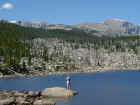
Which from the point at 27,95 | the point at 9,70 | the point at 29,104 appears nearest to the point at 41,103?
the point at 29,104

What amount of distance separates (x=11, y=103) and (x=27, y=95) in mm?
9680

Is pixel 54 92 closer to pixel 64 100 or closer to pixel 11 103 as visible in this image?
pixel 64 100

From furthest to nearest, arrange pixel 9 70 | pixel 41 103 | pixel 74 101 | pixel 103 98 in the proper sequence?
pixel 9 70 → pixel 103 98 → pixel 74 101 → pixel 41 103

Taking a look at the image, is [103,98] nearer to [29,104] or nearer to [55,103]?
[55,103]

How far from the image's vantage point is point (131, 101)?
6231 centimetres

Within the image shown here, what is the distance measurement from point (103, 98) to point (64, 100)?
9.81 meters

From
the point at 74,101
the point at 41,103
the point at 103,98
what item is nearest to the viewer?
the point at 41,103

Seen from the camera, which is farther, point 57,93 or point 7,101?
point 57,93

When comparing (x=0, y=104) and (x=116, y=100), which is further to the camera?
(x=116, y=100)

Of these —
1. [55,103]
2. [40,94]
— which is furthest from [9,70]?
[55,103]

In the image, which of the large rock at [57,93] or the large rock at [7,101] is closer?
the large rock at [7,101]

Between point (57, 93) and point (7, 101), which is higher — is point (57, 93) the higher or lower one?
the lower one

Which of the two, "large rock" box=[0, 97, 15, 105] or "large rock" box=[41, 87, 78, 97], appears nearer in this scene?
"large rock" box=[0, 97, 15, 105]

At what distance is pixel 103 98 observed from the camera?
6700 centimetres
